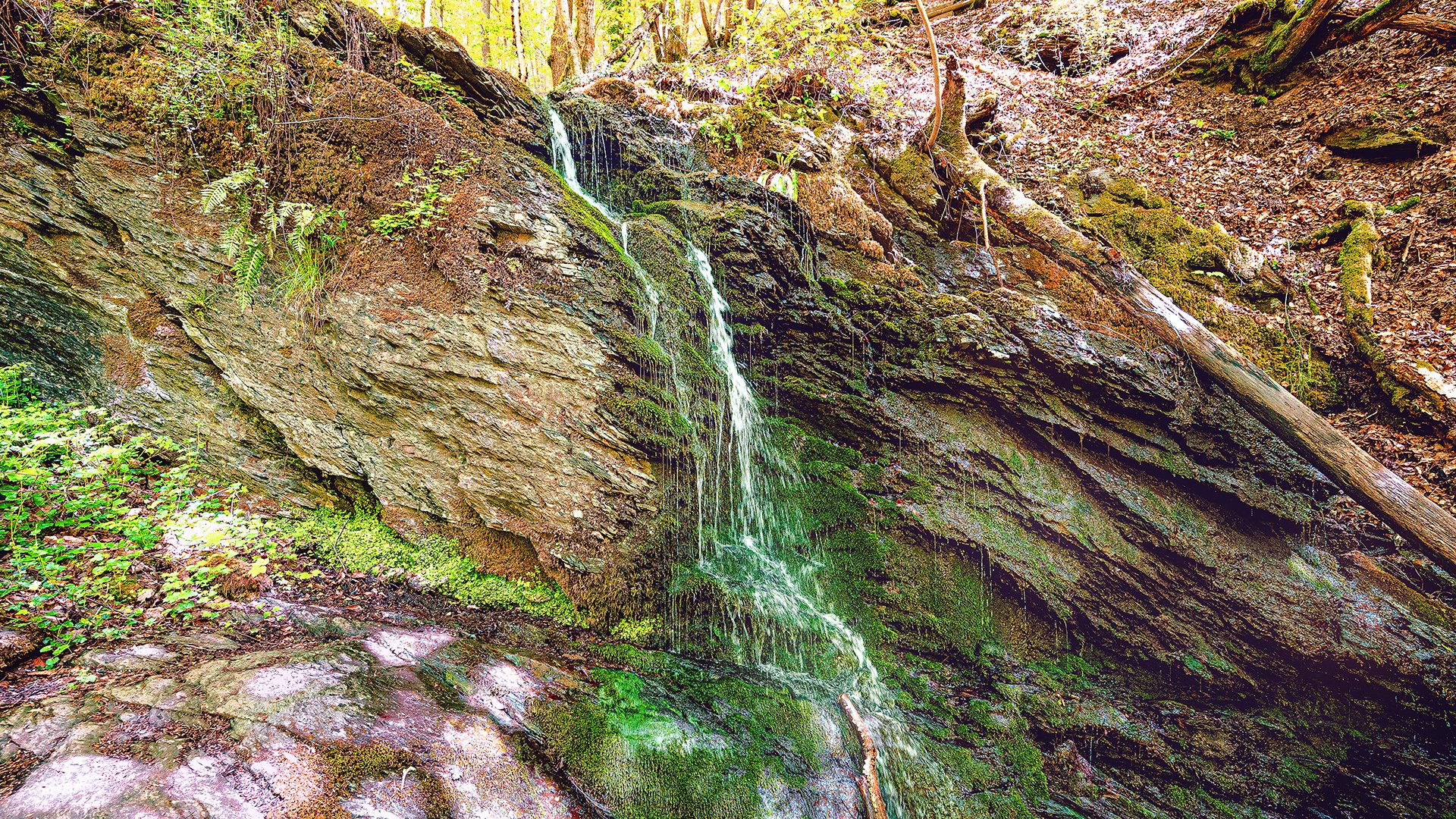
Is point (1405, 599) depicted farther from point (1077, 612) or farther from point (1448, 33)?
point (1448, 33)

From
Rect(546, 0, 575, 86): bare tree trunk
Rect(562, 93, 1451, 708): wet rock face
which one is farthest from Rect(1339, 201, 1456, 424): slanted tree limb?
Rect(546, 0, 575, 86): bare tree trunk

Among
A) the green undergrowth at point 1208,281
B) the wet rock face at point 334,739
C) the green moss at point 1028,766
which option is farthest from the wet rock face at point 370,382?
the green undergrowth at point 1208,281

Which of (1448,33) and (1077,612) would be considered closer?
(1077,612)

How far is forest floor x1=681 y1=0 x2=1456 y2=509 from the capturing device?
5.38 metres

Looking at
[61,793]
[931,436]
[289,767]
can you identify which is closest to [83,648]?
[61,793]

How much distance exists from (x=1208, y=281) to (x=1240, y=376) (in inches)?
71.9

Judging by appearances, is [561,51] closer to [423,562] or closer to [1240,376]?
[423,562]

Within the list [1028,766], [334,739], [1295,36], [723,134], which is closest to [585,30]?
[723,134]

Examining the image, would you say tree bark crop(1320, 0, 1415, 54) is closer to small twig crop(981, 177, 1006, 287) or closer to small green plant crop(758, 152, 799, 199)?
small twig crop(981, 177, 1006, 287)

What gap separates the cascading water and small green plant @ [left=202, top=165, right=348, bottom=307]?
2.49 metres

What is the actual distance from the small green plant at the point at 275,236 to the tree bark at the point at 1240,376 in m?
7.52

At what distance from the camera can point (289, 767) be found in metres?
2.17

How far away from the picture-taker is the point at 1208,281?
249 inches

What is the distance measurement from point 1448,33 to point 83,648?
47.1 feet
